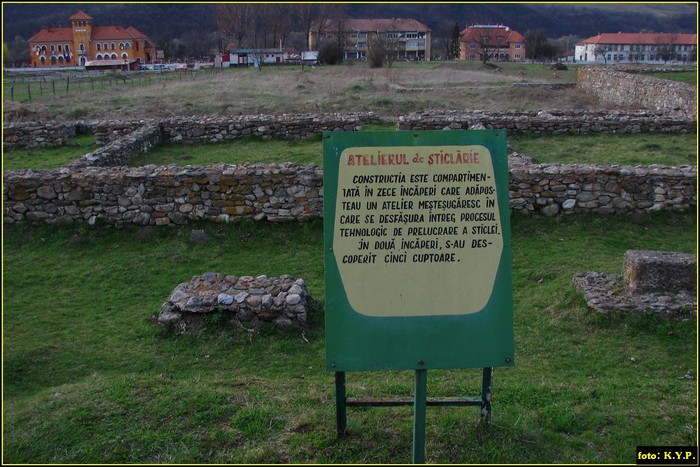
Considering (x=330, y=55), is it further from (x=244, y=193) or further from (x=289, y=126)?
(x=244, y=193)

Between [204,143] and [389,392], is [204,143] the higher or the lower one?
the higher one

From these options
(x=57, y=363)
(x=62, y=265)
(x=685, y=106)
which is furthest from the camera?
(x=685, y=106)

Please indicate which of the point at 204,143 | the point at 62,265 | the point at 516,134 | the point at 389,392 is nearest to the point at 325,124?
the point at 204,143

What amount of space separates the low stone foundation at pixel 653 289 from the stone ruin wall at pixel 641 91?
14.0m

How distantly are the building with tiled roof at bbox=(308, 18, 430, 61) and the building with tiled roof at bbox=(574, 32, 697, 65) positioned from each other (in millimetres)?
31668

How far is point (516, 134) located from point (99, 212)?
11.8 meters

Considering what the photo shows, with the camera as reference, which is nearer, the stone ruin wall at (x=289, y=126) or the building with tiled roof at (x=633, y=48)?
the stone ruin wall at (x=289, y=126)

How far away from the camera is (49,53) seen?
76188 millimetres

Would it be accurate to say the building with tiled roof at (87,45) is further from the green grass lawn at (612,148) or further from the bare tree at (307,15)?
the green grass lawn at (612,148)

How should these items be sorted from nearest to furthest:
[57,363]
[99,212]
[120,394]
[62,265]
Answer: [120,394] → [57,363] → [62,265] → [99,212]

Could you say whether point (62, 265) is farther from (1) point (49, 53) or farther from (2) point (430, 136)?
(1) point (49, 53)

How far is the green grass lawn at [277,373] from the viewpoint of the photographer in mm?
4262

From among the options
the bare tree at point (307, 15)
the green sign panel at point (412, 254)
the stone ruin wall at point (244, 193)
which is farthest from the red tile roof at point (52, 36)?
the green sign panel at point (412, 254)

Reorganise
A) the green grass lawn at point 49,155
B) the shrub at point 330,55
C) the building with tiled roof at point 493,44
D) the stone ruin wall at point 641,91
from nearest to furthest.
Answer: the green grass lawn at point 49,155
the stone ruin wall at point 641,91
the shrub at point 330,55
the building with tiled roof at point 493,44
